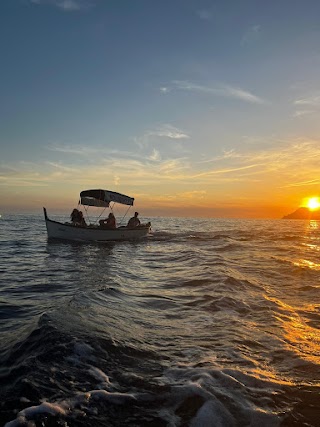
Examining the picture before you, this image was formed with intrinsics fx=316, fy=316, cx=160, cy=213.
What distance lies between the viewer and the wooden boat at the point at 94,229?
28.1m

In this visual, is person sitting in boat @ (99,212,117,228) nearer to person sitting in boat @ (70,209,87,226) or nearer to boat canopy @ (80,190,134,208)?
boat canopy @ (80,190,134,208)

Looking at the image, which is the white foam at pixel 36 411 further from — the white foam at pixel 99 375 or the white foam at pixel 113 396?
the white foam at pixel 99 375

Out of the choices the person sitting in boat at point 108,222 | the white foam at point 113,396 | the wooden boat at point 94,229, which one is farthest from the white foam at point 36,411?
the person sitting in boat at point 108,222

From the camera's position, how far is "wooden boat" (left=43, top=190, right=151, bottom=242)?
28078mm

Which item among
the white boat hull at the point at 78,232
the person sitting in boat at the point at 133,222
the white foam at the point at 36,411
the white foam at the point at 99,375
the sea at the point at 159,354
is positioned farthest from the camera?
the person sitting in boat at the point at 133,222

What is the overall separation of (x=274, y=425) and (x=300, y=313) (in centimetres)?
553

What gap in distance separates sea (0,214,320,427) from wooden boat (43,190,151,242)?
51.6 ft

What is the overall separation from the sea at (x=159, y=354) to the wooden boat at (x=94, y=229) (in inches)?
620

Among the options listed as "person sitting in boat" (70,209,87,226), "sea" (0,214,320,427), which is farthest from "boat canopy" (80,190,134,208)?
"sea" (0,214,320,427)

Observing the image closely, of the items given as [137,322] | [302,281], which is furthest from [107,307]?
[302,281]

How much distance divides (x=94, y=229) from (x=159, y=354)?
23685mm

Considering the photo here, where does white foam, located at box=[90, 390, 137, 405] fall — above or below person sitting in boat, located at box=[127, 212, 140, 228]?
below

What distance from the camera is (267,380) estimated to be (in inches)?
194

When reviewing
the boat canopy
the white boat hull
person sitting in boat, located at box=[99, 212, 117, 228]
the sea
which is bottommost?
the sea
